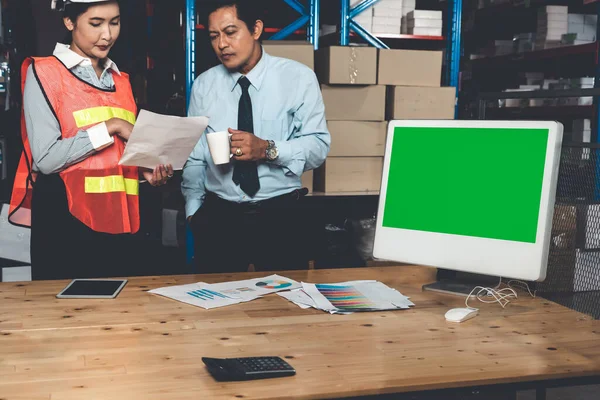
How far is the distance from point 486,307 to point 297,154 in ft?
3.24

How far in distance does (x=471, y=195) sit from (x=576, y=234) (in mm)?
318

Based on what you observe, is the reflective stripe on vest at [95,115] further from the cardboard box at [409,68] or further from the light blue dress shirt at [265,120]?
the cardboard box at [409,68]

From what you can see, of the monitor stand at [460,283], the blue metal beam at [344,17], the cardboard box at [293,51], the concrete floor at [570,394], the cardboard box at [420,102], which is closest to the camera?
the monitor stand at [460,283]

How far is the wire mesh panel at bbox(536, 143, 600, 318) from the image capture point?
5.79 ft

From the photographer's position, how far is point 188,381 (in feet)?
3.78

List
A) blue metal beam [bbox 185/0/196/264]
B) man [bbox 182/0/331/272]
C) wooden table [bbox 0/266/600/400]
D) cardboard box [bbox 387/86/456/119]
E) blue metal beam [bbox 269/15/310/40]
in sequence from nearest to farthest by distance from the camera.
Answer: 1. wooden table [bbox 0/266/600/400]
2. man [bbox 182/0/331/272]
3. blue metal beam [bbox 185/0/196/264]
4. cardboard box [bbox 387/86/456/119]
5. blue metal beam [bbox 269/15/310/40]

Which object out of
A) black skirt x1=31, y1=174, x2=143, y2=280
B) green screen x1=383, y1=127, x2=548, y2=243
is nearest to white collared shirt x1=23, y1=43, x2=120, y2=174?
black skirt x1=31, y1=174, x2=143, y2=280

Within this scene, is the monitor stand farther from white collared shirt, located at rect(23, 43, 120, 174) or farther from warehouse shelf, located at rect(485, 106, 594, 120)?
warehouse shelf, located at rect(485, 106, 594, 120)

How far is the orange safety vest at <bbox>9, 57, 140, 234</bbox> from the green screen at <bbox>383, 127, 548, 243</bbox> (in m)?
1.02

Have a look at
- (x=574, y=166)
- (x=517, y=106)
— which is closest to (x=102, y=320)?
(x=574, y=166)

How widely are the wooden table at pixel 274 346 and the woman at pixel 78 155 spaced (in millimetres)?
557

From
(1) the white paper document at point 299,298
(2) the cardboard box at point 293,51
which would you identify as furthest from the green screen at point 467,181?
(2) the cardboard box at point 293,51

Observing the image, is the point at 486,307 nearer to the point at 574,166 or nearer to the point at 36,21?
the point at 574,166

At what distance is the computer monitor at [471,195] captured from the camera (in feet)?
5.43
